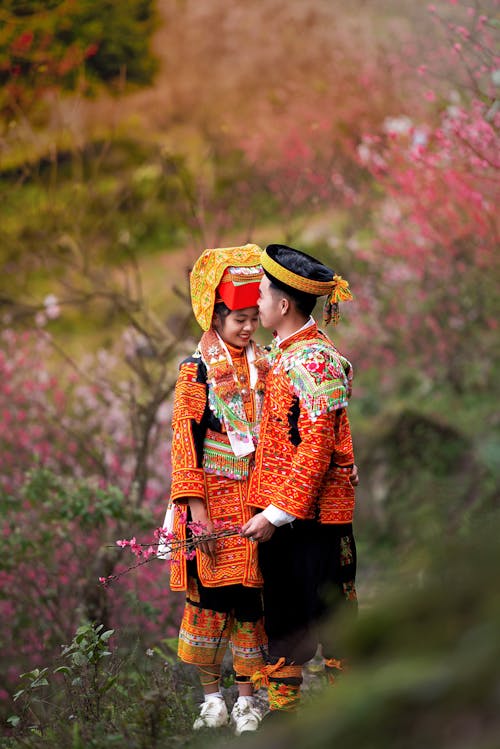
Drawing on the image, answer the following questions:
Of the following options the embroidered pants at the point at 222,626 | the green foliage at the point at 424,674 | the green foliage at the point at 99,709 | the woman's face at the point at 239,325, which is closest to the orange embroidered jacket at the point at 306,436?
the woman's face at the point at 239,325

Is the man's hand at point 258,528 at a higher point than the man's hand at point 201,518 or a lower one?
higher

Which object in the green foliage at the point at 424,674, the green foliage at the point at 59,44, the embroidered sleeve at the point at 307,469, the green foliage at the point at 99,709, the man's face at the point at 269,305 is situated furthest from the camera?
the green foliage at the point at 59,44

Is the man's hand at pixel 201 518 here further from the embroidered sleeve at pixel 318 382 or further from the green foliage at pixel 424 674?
the green foliage at pixel 424 674

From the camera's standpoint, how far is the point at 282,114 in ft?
32.7

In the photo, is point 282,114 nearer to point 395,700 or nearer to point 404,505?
point 404,505

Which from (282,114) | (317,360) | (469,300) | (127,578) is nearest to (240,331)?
(317,360)

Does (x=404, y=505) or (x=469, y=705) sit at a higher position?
(x=469, y=705)

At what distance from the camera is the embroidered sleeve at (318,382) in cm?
286

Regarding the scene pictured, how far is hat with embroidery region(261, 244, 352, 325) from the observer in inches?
114

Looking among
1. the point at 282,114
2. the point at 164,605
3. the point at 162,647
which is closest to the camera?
the point at 162,647

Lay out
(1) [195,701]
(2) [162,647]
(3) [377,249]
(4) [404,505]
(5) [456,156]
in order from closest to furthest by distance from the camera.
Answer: (1) [195,701]
(2) [162,647]
(5) [456,156]
(4) [404,505]
(3) [377,249]

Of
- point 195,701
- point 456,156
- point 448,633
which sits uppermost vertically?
point 448,633

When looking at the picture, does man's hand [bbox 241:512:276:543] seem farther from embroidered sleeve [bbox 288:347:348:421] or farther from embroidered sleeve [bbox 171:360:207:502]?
embroidered sleeve [bbox 288:347:348:421]

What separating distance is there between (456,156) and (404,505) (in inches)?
89.5
